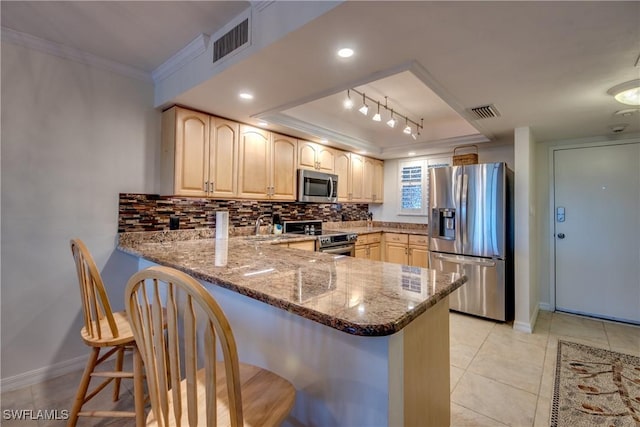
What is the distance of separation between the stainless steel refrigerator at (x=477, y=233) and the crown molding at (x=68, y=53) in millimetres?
3285

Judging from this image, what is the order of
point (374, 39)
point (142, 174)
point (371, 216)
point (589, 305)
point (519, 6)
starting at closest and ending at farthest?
point (519, 6), point (374, 39), point (142, 174), point (589, 305), point (371, 216)

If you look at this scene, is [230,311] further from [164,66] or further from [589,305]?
[589,305]

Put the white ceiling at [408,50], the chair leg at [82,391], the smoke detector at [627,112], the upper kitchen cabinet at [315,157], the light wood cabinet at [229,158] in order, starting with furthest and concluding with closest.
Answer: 1. the upper kitchen cabinet at [315,157]
2. the light wood cabinet at [229,158]
3. the smoke detector at [627,112]
4. the chair leg at [82,391]
5. the white ceiling at [408,50]

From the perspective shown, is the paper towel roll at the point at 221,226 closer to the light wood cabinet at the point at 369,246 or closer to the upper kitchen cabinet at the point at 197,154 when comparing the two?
the upper kitchen cabinet at the point at 197,154

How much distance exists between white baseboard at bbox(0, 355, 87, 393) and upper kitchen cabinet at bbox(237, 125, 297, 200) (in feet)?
6.12

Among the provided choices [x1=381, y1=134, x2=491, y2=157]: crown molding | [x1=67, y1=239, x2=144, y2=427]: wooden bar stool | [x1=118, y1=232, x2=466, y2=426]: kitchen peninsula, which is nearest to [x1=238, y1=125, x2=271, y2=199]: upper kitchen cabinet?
[x1=118, y1=232, x2=466, y2=426]: kitchen peninsula

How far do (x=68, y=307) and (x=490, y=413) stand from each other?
3.05 metres

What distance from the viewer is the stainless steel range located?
3594 millimetres

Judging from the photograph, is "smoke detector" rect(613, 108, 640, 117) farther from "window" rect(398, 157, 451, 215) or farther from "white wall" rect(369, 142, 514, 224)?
"window" rect(398, 157, 451, 215)

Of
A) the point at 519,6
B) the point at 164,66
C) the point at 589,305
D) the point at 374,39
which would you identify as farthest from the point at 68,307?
the point at 589,305

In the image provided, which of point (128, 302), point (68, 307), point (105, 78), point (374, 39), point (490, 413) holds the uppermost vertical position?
point (105, 78)

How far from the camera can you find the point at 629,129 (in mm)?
3088

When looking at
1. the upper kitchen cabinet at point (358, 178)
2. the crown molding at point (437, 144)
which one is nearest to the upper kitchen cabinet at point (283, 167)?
the upper kitchen cabinet at point (358, 178)

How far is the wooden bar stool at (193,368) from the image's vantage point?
0.75 meters
